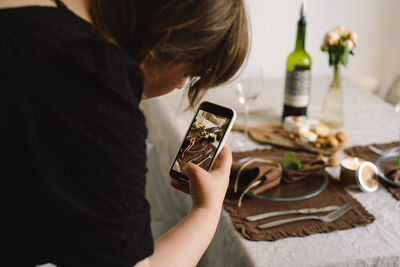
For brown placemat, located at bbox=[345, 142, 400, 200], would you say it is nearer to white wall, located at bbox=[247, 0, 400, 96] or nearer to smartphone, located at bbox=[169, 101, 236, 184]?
smartphone, located at bbox=[169, 101, 236, 184]

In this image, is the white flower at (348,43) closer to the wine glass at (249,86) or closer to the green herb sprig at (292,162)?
the wine glass at (249,86)

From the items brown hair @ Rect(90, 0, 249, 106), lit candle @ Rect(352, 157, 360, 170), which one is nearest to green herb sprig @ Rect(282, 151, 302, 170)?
lit candle @ Rect(352, 157, 360, 170)

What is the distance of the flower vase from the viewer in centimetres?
128

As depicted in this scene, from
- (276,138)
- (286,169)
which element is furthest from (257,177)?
(276,138)

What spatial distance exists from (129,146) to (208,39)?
0.19 metres

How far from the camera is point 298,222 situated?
2.61ft

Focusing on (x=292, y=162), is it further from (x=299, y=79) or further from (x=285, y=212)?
(x=299, y=79)

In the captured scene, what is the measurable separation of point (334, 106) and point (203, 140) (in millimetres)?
653

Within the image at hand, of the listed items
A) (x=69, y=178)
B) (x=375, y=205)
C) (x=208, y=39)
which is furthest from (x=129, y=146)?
(x=375, y=205)

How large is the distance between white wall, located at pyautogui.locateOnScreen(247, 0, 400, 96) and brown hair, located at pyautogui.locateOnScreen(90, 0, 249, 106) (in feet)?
5.44

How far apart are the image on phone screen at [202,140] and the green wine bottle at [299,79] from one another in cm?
51

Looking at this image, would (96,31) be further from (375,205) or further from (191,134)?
(375,205)

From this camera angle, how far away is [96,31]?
19.8 inches

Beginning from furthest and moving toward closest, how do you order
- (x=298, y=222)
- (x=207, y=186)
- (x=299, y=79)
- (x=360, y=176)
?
(x=299, y=79) < (x=360, y=176) < (x=298, y=222) < (x=207, y=186)
